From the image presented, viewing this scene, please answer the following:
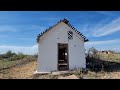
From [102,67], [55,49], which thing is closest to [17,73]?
[55,49]

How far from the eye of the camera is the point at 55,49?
1363 centimetres

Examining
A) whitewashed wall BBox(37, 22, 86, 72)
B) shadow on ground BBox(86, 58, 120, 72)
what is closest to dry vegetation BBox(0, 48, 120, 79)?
shadow on ground BBox(86, 58, 120, 72)

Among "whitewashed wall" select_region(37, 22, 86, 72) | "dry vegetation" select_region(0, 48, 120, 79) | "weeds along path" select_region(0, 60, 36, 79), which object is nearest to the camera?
"dry vegetation" select_region(0, 48, 120, 79)

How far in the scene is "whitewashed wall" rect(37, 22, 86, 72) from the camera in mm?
13523

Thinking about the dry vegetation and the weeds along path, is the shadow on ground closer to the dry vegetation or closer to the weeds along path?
the dry vegetation

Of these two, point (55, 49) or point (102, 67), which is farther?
point (102, 67)

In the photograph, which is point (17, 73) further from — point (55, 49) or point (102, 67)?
point (102, 67)

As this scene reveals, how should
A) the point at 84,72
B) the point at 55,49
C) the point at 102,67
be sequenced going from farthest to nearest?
the point at 102,67 → the point at 55,49 → the point at 84,72

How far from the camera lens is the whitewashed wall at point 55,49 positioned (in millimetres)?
13523

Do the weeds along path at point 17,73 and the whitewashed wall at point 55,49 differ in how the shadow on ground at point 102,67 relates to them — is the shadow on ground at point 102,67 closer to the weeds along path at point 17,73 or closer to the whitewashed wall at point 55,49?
the whitewashed wall at point 55,49

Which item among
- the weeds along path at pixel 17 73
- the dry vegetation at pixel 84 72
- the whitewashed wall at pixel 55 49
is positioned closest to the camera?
the dry vegetation at pixel 84 72

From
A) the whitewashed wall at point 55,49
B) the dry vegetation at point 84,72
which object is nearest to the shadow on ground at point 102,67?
the dry vegetation at point 84,72
